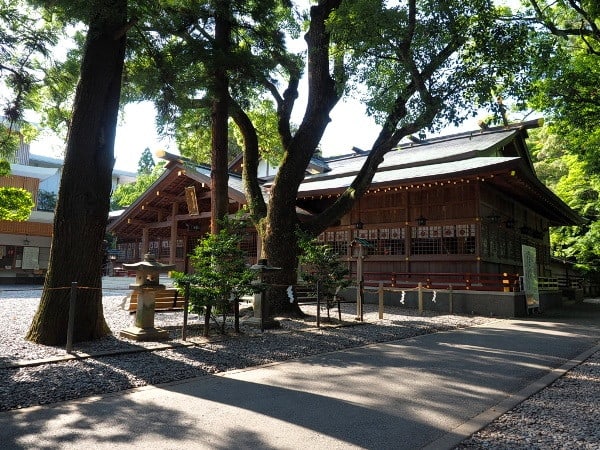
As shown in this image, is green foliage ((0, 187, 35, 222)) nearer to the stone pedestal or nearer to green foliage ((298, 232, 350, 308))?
the stone pedestal

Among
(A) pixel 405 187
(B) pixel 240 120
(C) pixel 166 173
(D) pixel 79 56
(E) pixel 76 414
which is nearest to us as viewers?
(E) pixel 76 414

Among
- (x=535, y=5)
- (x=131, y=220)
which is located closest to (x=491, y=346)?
(x=535, y=5)

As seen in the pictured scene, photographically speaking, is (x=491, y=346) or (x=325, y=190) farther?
A: (x=325, y=190)

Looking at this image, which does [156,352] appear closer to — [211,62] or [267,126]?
[211,62]

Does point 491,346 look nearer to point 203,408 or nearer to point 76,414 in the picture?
point 203,408

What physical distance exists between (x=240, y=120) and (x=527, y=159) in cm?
1526

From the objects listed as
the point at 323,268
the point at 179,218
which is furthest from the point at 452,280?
the point at 179,218

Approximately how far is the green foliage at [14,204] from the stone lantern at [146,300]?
1455 centimetres

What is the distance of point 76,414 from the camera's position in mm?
3768

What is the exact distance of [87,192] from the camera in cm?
696

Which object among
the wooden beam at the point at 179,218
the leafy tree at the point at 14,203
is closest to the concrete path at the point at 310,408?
the wooden beam at the point at 179,218

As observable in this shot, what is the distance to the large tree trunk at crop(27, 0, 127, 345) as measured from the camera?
6.64 meters

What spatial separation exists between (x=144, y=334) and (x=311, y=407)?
3.92 meters

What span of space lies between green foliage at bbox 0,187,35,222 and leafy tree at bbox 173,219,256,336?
14.6 metres
